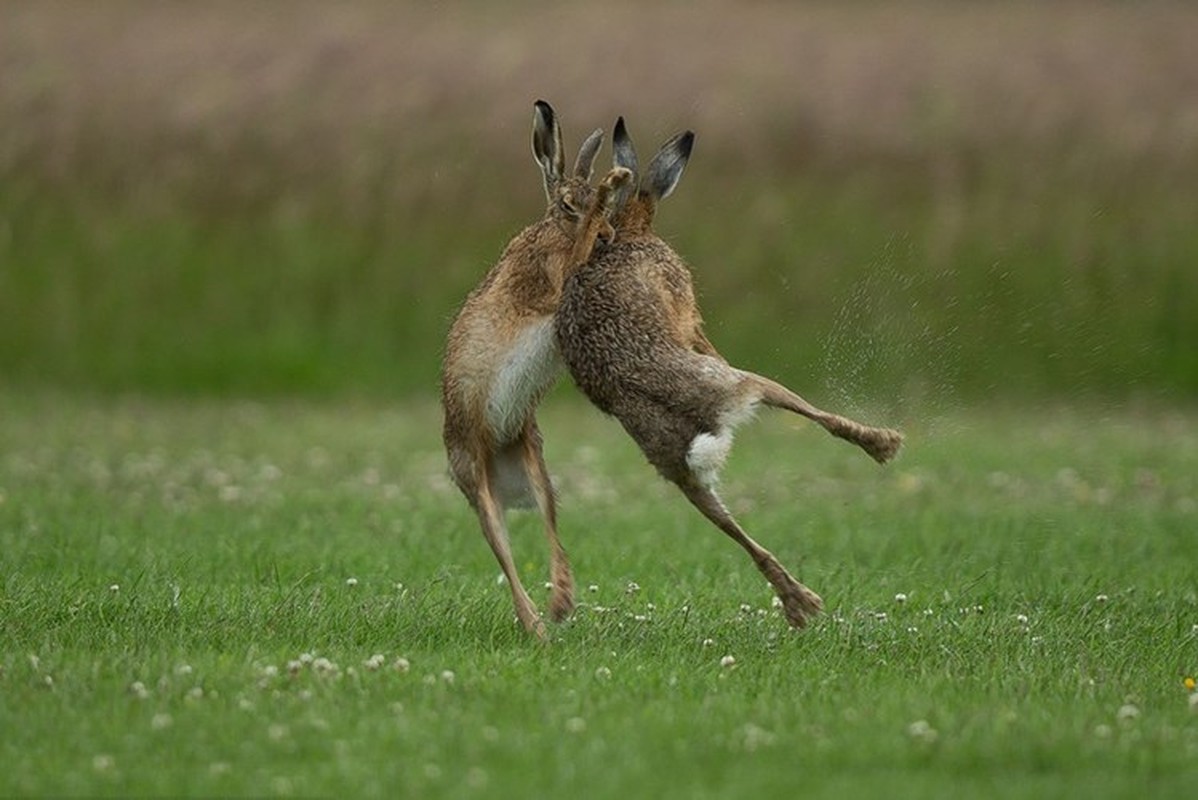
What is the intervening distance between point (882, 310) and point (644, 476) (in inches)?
80.7

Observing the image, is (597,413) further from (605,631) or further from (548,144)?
(605,631)

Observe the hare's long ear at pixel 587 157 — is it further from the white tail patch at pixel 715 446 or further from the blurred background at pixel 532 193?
the blurred background at pixel 532 193

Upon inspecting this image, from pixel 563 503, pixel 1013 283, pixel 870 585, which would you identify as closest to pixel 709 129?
pixel 1013 283

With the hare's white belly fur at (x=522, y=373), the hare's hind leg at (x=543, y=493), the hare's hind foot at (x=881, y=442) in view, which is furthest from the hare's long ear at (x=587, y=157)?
the hare's hind foot at (x=881, y=442)

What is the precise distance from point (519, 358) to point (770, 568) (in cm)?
136

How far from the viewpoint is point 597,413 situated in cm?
1919

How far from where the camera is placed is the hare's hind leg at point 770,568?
866 centimetres

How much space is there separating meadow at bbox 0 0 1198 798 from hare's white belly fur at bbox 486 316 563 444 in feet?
2.82

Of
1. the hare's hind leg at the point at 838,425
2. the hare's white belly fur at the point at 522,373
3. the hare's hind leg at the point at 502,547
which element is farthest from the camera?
the hare's white belly fur at the point at 522,373

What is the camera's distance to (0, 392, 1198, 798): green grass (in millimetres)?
6348

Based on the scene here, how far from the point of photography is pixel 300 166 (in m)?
21.8

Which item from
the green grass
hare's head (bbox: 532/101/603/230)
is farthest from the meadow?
hare's head (bbox: 532/101/603/230)

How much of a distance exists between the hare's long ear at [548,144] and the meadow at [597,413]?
1.66 m

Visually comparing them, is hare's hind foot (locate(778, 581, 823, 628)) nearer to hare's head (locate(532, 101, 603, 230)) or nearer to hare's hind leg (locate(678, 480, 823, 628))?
hare's hind leg (locate(678, 480, 823, 628))
